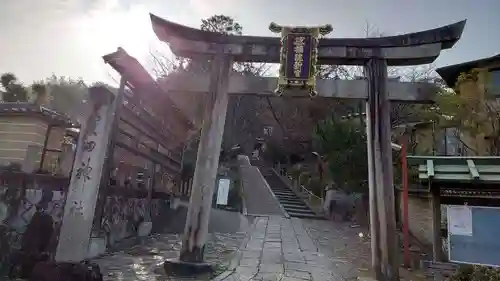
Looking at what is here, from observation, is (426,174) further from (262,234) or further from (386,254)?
(262,234)

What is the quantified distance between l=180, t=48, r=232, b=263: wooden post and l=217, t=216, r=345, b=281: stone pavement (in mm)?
999

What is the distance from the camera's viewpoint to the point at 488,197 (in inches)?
334

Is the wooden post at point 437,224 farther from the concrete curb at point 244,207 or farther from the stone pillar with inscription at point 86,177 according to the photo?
the concrete curb at point 244,207

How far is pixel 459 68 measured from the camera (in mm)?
17141

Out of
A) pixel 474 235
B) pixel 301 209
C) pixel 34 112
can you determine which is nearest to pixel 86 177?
pixel 474 235

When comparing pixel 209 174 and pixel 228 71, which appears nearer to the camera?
pixel 209 174

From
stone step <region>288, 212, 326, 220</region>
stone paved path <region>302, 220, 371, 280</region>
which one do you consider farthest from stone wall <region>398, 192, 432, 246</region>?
stone step <region>288, 212, 326, 220</region>

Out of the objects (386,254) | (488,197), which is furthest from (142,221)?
(488,197)

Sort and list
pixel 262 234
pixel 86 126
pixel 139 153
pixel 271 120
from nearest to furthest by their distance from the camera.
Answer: pixel 86 126, pixel 139 153, pixel 262 234, pixel 271 120

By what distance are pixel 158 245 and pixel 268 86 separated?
6155 millimetres

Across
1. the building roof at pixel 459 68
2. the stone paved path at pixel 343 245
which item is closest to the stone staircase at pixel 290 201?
the stone paved path at pixel 343 245

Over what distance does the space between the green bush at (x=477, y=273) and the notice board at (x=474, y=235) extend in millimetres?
1057

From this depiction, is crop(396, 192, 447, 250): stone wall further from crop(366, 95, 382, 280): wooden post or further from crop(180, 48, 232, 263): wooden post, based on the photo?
crop(180, 48, 232, 263): wooden post

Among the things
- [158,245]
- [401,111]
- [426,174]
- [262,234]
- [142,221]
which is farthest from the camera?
[401,111]
